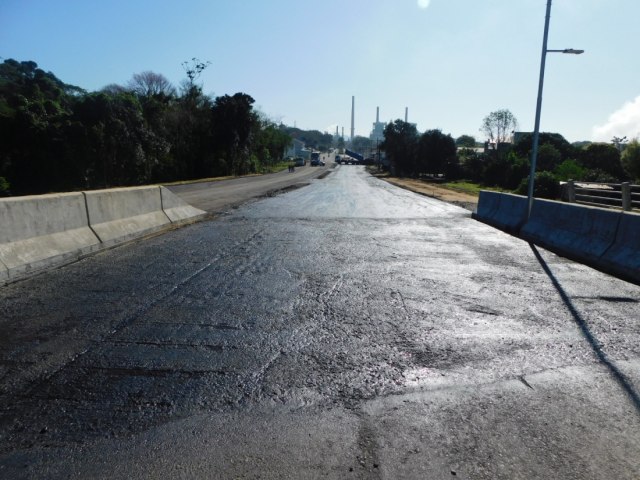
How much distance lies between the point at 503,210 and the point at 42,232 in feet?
41.7

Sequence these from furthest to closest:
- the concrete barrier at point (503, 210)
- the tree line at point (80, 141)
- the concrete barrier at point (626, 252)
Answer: the tree line at point (80, 141)
the concrete barrier at point (503, 210)
the concrete barrier at point (626, 252)

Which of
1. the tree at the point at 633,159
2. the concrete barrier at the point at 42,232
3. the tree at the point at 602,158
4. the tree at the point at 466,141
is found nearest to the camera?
the concrete barrier at the point at 42,232

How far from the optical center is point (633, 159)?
40.9 meters

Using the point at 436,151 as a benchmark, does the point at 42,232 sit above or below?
below

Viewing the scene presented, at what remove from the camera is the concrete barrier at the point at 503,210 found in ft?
45.0

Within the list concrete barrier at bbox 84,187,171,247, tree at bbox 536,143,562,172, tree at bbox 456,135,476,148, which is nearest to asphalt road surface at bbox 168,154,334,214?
concrete barrier at bbox 84,187,171,247

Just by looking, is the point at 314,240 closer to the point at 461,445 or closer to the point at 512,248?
the point at 512,248

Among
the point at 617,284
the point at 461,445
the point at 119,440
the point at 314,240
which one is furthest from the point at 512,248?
the point at 119,440

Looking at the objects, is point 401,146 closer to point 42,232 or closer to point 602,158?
point 602,158

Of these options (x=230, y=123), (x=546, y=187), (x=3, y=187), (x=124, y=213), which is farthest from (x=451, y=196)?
(x=230, y=123)

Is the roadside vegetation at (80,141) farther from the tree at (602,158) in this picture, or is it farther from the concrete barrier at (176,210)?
the tree at (602,158)

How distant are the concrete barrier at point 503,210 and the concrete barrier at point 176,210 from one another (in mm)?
9389

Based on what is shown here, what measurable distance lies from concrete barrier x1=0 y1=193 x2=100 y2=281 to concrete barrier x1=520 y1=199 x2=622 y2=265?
9.68m

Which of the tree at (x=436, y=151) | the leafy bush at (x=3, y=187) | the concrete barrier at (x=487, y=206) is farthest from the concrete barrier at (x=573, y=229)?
the tree at (x=436, y=151)
